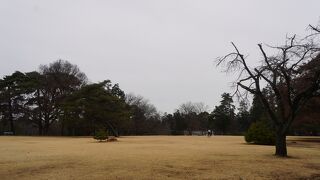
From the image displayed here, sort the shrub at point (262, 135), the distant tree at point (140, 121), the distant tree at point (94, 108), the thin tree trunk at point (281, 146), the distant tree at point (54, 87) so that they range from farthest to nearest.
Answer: the distant tree at point (140, 121), the distant tree at point (54, 87), the distant tree at point (94, 108), the shrub at point (262, 135), the thin tree trunk at point (281, 146)

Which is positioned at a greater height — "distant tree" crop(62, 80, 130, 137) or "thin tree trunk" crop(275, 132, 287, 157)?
"distant tree" crop(62, 80, 130, 137)

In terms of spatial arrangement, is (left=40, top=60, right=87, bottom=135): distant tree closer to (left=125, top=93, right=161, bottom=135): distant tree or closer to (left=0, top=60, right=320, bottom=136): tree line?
(left=0, top=60, right=320, bottom=136): tree line

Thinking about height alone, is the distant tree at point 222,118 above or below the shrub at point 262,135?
above

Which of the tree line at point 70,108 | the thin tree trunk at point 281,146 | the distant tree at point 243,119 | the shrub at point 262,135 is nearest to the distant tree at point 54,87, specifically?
the tree line at point 70,108

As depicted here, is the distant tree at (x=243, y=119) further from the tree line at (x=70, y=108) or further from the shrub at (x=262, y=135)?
the shrub at (x=262, y=135)

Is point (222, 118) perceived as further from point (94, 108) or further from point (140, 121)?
point (94, 108)

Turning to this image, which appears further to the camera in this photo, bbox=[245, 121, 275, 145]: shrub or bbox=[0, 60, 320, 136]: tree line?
bbox=[0, 60, 320, 136]: tree line

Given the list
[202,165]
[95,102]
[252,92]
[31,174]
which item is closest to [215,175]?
[202,165]

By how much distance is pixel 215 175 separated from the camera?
13.3 meters

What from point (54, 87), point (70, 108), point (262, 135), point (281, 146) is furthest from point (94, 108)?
point (281, 146)

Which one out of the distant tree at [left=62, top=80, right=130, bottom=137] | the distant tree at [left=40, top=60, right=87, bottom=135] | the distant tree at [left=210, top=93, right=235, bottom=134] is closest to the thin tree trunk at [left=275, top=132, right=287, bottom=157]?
the distant tree at [left=62, top=80, right=130, bottom=137]

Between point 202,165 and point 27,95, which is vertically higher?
point 27,95

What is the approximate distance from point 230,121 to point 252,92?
247ft

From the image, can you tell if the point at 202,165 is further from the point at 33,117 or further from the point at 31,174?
the point at 33,117
